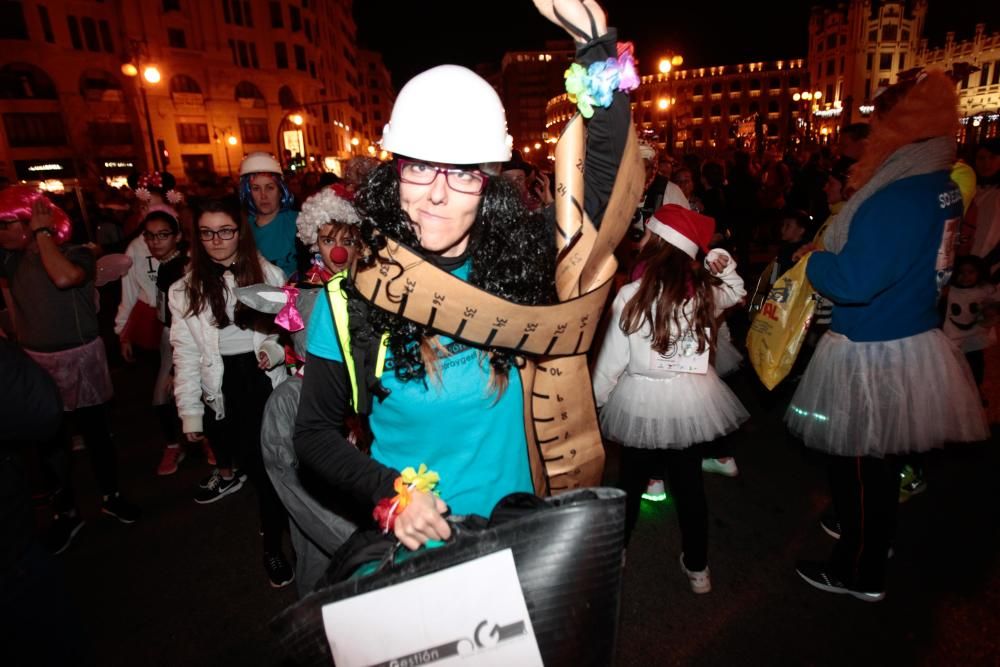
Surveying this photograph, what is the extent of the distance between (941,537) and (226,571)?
4850 mm

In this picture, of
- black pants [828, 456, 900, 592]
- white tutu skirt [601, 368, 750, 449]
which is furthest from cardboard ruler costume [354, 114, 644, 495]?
black pants [828, 456, 900, 592]

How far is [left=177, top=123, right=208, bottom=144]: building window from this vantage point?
43500mm

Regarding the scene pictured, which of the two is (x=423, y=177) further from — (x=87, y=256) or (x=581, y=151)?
(x=87, y=256)

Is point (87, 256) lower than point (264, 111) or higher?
lower

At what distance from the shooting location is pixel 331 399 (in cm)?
153

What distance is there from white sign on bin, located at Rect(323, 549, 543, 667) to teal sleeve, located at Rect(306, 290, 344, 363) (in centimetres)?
65

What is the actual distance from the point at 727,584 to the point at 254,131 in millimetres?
54764

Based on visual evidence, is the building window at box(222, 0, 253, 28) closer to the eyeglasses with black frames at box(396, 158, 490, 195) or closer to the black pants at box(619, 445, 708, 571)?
the black pants at box(619, 445, 708, 571)

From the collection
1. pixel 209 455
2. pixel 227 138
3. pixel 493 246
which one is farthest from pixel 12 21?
pixel 493 246

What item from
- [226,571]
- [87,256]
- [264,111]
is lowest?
[226,571]

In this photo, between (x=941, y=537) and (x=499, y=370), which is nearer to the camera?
(x=499, y=370)

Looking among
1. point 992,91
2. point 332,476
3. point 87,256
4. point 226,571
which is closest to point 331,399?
point 332,476

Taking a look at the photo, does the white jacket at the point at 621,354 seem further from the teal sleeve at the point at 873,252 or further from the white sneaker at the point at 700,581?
the white sneaker at the point at 700,581

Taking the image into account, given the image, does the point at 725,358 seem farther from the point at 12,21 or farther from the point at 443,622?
the point at 12,21
